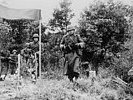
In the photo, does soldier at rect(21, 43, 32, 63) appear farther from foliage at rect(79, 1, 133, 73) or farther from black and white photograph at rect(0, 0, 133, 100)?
foliage at rect(79, 1, 133, 73)

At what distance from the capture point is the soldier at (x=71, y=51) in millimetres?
10672

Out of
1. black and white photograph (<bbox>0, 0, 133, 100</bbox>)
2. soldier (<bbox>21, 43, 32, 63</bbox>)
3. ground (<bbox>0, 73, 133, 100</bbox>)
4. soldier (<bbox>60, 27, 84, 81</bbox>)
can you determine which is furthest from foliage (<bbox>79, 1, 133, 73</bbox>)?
ground (<bbox>0, 73, 133, 100</bbox>)

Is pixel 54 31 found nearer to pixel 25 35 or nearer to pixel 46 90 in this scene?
pixel 25 35

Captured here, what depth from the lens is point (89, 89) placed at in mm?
9781

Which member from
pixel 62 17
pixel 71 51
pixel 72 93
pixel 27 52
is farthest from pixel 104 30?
pixel 72 93

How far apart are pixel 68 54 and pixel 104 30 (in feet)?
72.1

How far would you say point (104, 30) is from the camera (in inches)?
1280

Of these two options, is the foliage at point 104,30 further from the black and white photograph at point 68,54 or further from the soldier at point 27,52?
the soldier at point 27,52

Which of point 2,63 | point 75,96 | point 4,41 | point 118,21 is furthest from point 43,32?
point 75,96

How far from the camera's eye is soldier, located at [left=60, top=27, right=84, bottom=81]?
10.7 meters

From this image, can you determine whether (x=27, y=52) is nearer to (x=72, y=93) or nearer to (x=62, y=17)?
(x=72, y=93)

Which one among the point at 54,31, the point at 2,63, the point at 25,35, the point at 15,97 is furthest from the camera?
the point at 25,35

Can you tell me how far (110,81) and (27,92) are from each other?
10.1ft

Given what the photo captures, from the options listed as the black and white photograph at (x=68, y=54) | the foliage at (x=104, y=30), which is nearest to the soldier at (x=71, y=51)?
the black and white photograph at (x=68, y=54)
